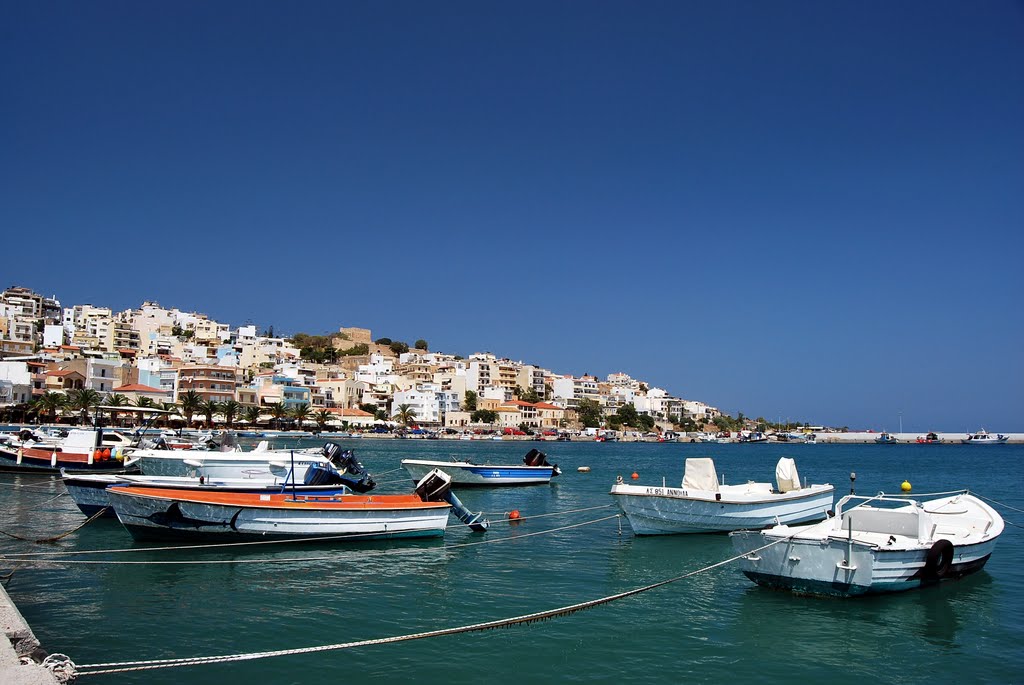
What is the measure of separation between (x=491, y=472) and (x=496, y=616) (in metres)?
28.1

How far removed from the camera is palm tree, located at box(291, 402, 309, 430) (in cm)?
11106

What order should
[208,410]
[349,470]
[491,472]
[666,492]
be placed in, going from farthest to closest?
[208,410], [491,472], [349,470], [666,492]

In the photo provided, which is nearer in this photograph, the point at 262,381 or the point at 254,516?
the point at 254,516

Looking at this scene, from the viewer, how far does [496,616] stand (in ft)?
46.2

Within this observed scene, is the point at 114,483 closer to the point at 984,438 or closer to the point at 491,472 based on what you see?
the point at 491,472

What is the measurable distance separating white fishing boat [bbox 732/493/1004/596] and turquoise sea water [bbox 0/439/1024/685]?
42 cm

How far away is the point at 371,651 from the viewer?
38.6 ft

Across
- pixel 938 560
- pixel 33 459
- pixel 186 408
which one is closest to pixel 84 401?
pixel 186 408

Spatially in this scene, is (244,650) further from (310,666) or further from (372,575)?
(372,575)

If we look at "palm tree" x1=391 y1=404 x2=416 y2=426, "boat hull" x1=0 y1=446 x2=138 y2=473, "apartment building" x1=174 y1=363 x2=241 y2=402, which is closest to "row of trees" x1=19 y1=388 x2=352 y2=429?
"apartment building" x1=174 y1=363 x2=241 y2=402

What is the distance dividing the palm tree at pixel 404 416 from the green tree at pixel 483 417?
37.1 ft

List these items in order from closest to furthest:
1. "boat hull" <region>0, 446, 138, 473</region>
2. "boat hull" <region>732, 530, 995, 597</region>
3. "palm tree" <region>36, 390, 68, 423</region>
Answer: "boat hull" <region>732, 530, 995, 597</region>
"boat hull" <region>0, 446, 138, 473</region>
"palm tree" <region>36, 390, 68, 423</region>

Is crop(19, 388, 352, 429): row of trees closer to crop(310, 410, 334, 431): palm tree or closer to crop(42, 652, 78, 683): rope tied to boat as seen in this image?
crop(310, 410, 334, 431): palm tree

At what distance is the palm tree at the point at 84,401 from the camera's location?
8225 cm
